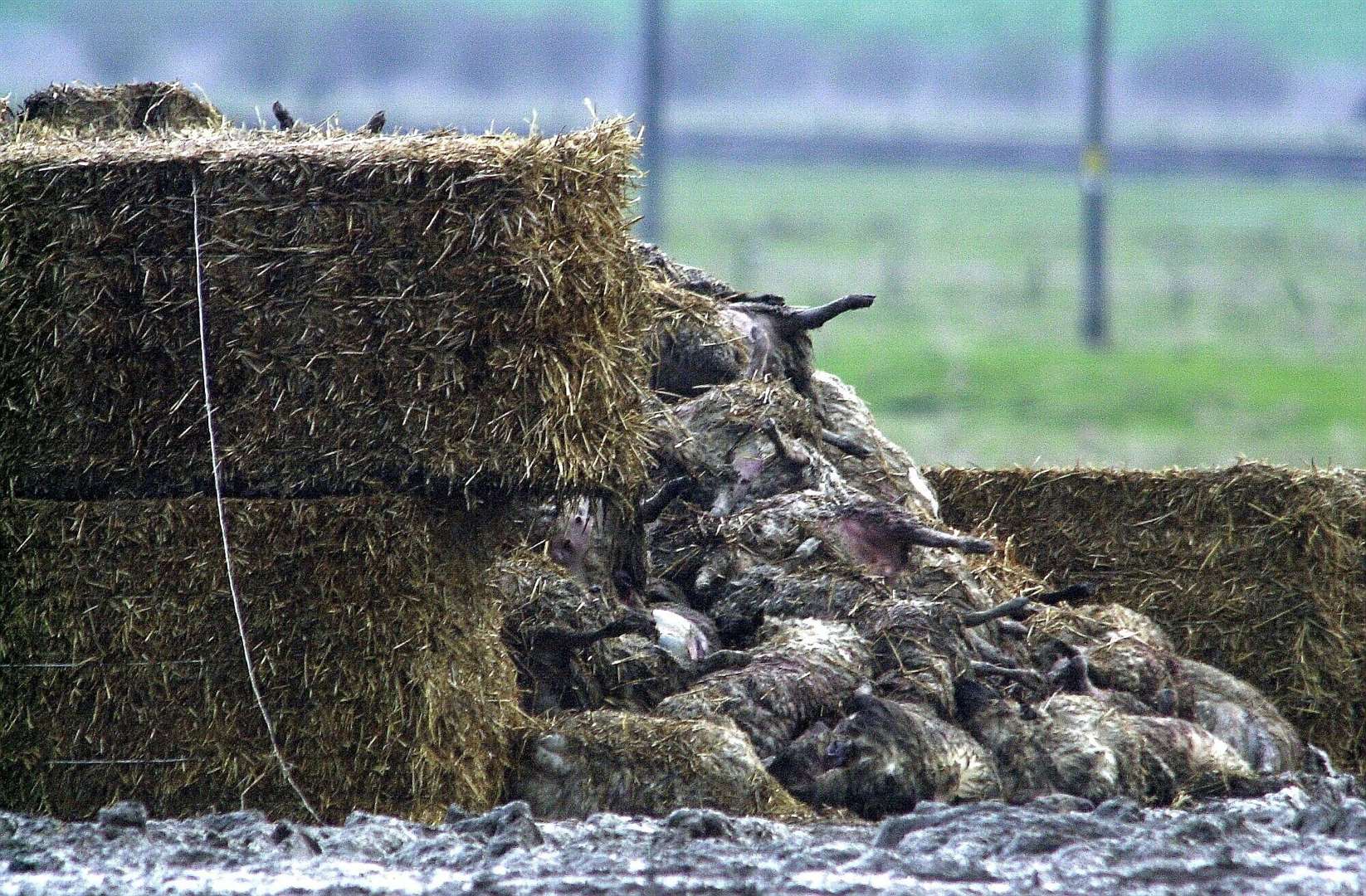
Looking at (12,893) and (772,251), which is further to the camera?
(772,251)

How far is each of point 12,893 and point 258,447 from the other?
1.58 m

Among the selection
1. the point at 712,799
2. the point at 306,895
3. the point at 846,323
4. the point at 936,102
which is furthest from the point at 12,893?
the point at 936,102

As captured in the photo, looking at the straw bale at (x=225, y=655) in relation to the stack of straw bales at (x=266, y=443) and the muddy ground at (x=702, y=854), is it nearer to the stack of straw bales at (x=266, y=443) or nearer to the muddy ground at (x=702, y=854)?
the stack of straw bales at (x=266, y=443)

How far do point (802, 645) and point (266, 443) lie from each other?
1959 mm

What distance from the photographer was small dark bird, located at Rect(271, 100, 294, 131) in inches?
264

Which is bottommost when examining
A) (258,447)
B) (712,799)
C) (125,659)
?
(712,799)

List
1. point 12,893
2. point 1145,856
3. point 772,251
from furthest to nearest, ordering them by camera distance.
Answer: point 772,251, point 1145,856, point 12,893

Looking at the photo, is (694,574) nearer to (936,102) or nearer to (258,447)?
(258,447)

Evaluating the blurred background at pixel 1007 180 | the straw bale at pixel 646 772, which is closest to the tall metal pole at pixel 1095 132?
the blurred background at pixel 1007 180

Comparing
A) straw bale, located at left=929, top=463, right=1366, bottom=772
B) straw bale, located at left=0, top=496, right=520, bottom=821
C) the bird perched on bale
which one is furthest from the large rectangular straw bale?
straw bale, located at left=929, top=463, right=1366, bottom=772

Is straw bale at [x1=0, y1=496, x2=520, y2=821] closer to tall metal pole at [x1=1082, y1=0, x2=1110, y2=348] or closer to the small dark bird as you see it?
the small dark bird

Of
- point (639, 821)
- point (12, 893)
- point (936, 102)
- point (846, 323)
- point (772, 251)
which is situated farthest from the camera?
point (936, 102)

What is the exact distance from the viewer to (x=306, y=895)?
451 cm

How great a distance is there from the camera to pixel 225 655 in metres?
5.61
